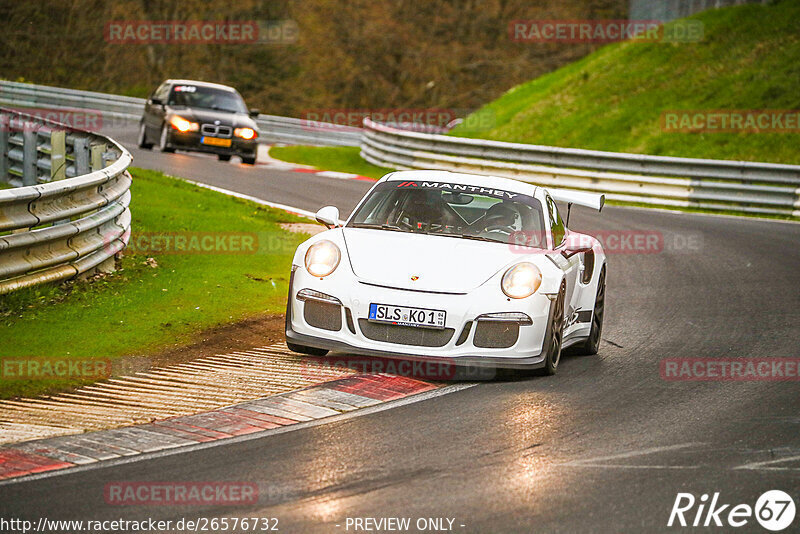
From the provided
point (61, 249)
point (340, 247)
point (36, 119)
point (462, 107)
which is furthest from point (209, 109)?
point (462, 107)

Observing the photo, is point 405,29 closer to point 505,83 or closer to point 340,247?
point 505,83

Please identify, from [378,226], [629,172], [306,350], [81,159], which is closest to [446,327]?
[306,350]

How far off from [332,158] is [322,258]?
2140cm

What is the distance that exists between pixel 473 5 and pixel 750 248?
139 feet

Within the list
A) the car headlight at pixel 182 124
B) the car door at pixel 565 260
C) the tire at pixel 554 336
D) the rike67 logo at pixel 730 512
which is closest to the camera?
the rike67 logo at pixel 730 512

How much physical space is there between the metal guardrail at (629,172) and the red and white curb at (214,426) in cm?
1571

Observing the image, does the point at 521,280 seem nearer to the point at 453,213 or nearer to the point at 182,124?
the point at 453,213

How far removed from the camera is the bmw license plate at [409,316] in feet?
25.0

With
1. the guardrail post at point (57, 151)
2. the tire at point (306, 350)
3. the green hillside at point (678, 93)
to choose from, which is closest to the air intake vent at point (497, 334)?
the tire at point (306, 350)

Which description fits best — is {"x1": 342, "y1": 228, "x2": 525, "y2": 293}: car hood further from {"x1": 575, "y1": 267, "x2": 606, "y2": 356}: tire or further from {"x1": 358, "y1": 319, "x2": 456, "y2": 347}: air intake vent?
{"x1": 575, "y1": 267, "x2": 606, "y2": 356}: tire

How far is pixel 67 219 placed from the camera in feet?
34.4

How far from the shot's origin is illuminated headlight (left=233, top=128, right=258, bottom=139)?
81.6ft

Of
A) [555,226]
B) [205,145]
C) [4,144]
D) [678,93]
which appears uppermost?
[678,93]

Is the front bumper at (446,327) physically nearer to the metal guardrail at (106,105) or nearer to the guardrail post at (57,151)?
the guardrail post at (57,151)
